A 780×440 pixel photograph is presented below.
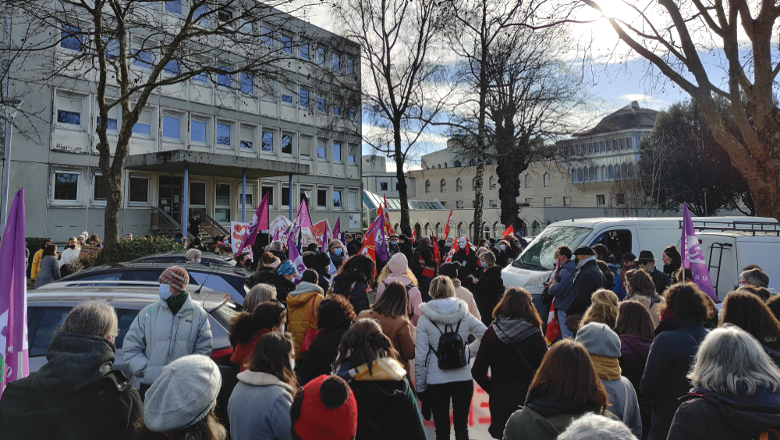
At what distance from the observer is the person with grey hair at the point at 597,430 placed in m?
1.74

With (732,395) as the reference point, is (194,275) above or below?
below

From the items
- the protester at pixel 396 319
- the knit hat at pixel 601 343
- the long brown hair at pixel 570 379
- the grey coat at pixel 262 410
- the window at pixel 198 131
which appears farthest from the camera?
the window at pixel 198 131

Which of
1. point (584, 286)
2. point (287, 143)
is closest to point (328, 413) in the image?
point (584, 286)

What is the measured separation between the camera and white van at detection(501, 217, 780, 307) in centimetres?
1067

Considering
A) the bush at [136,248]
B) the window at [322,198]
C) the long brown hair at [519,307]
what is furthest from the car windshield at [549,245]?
the window at [322,198]

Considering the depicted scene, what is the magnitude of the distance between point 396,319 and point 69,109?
24088mm

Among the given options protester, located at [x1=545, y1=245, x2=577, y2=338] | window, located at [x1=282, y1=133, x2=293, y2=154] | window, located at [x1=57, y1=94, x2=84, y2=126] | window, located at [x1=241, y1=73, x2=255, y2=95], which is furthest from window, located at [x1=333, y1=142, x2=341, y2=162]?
protester, located at [x1=545, y1=245, x2=577, y2=338]

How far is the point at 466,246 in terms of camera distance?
41.2 feet

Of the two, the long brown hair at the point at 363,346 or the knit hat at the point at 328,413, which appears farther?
the long brown hair at the point at 363,346

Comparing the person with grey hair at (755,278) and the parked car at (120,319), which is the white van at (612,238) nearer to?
the person with grey hair at (755,278)

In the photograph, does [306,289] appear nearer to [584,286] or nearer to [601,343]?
[601,343]

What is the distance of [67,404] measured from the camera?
267 cm

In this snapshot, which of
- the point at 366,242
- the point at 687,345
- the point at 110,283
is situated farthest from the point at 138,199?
the point at 687,345

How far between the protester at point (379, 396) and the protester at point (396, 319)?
1.38 m
